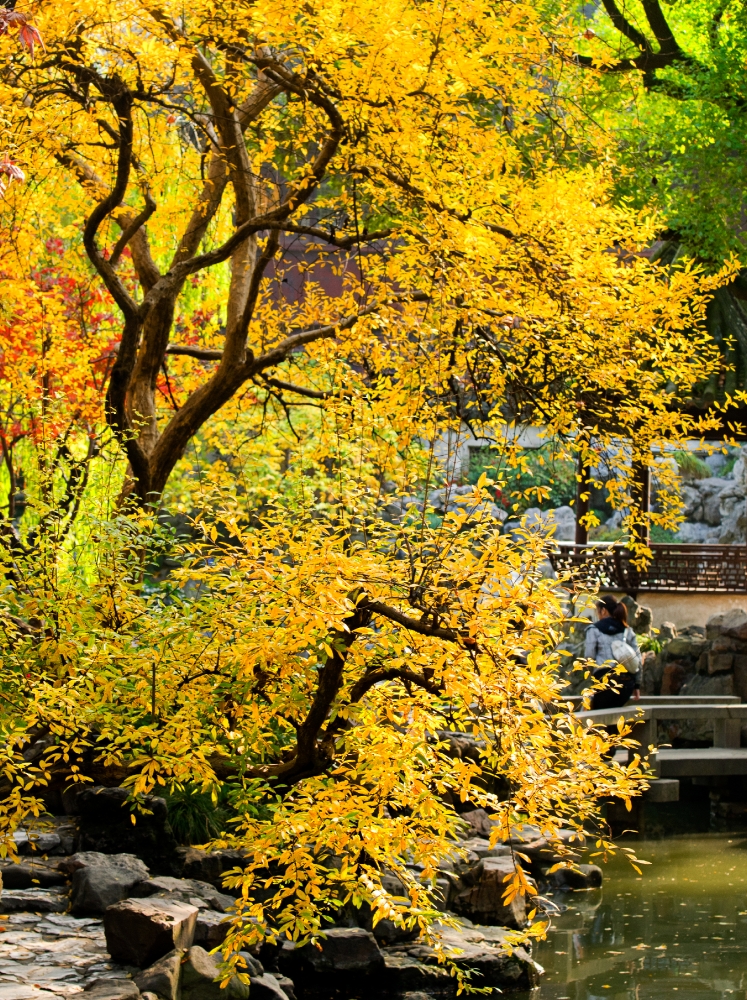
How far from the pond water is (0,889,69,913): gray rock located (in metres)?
2.97

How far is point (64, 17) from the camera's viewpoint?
7.15 m

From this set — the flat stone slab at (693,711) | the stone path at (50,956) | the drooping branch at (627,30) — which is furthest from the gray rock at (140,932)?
the drooping branch at (627,30)

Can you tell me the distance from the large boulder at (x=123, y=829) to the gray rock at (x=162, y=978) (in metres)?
1.65

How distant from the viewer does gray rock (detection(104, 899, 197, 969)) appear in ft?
18.9

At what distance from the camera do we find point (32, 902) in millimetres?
6516

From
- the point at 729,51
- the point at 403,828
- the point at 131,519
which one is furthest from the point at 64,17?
the point at 729,51

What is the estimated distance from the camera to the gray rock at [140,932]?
18.9 ft

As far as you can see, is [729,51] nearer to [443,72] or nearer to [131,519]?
[443,72]

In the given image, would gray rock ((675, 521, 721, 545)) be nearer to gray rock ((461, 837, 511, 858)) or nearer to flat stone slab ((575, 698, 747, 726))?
flat stone slab ((575, 698, 747, 726))

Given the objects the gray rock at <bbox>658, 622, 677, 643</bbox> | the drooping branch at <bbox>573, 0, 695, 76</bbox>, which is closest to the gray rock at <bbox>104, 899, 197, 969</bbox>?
the drooping branch at <bbox>573, 0, 695, 76</bbox>

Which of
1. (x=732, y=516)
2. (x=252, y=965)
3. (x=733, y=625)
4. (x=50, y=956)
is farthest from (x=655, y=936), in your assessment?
(x=732, y=516)

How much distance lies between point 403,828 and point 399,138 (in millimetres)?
4161

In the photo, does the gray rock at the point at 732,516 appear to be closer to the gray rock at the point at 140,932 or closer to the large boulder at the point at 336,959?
the large boulder at the point at 336,959

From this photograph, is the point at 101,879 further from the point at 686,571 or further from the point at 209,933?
the point at 686,571
